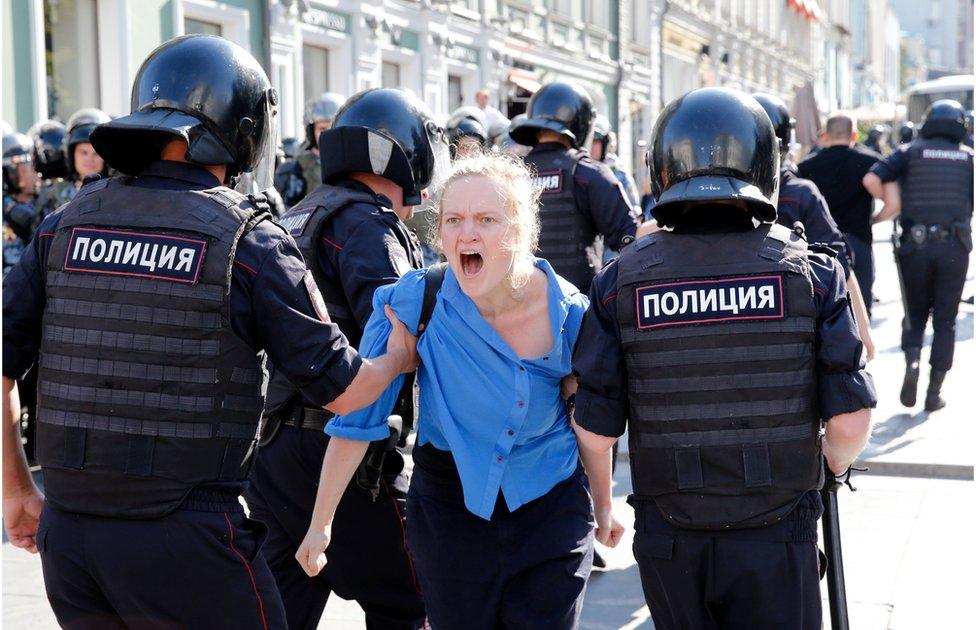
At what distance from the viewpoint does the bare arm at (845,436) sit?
2740mm

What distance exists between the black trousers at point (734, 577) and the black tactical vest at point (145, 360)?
0.97 meters

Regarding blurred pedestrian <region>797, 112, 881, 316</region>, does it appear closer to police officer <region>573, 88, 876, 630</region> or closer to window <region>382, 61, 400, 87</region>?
police officer <region>573, 88, 876, 630</region>

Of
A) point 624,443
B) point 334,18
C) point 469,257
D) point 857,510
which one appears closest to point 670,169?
point 469,257

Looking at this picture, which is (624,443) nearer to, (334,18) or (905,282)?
(905,282)

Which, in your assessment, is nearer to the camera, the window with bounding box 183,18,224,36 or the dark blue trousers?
the dark blue trousers

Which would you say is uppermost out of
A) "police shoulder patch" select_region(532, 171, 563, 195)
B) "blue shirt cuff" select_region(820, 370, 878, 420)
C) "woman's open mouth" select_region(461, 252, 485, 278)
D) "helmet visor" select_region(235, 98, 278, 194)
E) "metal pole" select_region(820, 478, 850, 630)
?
"police shoulder patch" select_region(532, 171, 563, 195)

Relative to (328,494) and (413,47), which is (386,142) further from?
(413,47)

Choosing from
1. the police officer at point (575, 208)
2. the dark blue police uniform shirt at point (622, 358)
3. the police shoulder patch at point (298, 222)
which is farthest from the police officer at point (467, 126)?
the dark blue police uniform shirt at point (622, 358)

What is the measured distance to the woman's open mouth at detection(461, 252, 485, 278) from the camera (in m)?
3.11

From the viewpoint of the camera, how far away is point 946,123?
28.0 feet

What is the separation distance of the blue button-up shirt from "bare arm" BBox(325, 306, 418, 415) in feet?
0.07

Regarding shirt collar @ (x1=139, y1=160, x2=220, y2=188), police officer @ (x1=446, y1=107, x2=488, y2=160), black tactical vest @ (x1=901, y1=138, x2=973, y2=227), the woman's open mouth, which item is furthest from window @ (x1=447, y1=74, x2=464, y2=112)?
shirt collar @ (x1=139, y1=160, x2=220, y2=188)

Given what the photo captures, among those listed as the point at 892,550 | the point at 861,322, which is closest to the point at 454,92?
the point at 892,550

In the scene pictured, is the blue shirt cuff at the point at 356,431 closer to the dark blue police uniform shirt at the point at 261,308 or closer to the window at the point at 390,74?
the dark blue police uniform shirt at the point at 261,308
